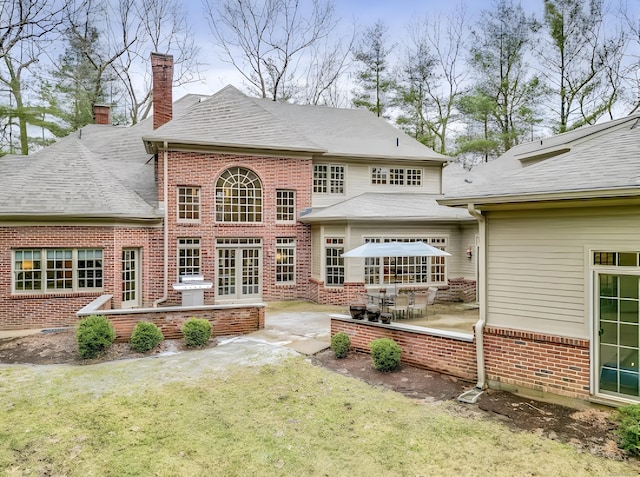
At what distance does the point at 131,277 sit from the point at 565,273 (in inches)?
461

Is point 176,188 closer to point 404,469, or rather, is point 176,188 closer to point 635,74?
point 404,469

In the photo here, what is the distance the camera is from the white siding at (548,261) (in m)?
5.49

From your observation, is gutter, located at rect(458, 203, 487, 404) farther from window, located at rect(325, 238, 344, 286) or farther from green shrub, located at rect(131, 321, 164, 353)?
window, located at rect(325, 238, 344, 286)

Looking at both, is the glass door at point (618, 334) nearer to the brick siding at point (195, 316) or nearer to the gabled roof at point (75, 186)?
the brick siding at point (195, 316)

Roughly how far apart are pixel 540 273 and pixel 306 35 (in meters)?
24.3

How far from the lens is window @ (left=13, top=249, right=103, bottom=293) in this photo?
1093cm

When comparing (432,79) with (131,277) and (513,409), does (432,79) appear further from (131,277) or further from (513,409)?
(513,409)

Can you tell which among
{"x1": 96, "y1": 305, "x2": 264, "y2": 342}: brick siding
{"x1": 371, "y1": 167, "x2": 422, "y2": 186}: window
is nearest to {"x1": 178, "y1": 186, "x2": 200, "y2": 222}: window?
{"x1": 96, "y1": 305, "x2": 264, "y2": 342}: brick siding

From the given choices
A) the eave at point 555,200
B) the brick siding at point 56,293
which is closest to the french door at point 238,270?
the brick siding at point 56,293

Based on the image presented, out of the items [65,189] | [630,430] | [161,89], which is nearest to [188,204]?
[65,189]

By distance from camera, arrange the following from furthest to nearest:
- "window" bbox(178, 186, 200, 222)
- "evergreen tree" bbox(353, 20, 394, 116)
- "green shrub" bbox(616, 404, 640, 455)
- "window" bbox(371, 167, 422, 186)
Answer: "evergreen tree" bbox(353, 20, 394, 116) < "window" bbox(371, 167, 422, 186) < "window" bbox(178, 186, 200, 222) < "green shrub" bbox(616, 404, 640, 455)

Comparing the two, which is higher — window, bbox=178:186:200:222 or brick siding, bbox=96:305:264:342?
window, bbox=178:186:200:222

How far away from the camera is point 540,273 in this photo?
19.9 ft

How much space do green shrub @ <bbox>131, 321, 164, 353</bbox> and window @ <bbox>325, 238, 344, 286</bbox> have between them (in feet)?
22.1
